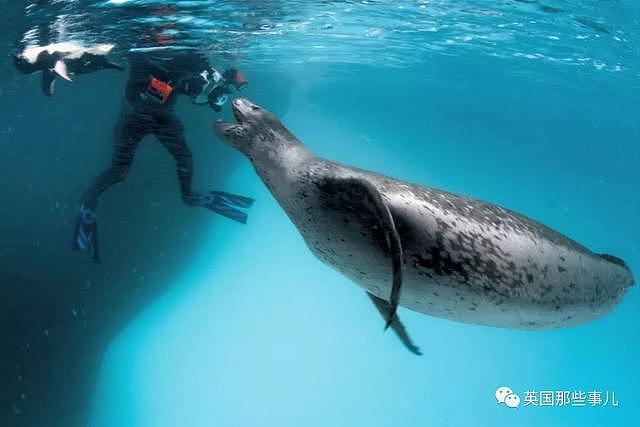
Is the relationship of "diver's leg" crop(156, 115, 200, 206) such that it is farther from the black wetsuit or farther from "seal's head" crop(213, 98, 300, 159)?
"seal's head" crop(213, 98, 300, 159)

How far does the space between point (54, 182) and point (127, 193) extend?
161 centimetres

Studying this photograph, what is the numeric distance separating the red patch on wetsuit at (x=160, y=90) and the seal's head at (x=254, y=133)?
4.68 m

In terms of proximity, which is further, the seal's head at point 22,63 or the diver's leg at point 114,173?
the seal's head at point 22,63

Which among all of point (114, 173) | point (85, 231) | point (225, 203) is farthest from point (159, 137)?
point (85, 231)

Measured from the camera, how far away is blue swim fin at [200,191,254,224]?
790 cm

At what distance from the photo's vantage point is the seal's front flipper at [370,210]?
94.0 inches

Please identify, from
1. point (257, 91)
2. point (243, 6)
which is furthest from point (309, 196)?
point (257, 91)

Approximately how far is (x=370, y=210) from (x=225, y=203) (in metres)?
5.70

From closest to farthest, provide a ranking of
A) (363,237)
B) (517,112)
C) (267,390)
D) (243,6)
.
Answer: (363,237)
(243,6)
(267,390)
(517,112)

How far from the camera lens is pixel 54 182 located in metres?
11.5

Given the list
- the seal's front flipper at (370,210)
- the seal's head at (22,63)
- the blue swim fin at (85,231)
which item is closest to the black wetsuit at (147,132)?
the blue swim fin at (85,231)

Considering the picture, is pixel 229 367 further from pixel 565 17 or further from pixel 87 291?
pixel 565 17

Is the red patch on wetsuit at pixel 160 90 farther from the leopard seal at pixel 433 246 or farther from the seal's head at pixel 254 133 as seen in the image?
the leopard seal at pixel 433 246

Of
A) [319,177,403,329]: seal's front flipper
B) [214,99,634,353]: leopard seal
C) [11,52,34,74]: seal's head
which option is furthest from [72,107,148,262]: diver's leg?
[319,177,403,329]: seal's front flipper
